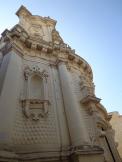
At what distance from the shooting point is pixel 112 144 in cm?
1112

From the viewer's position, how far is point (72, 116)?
9195mm

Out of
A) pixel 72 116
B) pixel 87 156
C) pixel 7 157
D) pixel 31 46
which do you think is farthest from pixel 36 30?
pixel 7 157

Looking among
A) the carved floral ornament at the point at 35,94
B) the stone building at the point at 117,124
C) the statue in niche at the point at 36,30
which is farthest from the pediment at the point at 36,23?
the stone building at the point at 117,124

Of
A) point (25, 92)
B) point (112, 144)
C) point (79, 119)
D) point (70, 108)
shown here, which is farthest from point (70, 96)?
point (112, 144)

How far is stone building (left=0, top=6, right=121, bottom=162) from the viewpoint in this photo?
739 cm

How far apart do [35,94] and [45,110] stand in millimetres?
1848

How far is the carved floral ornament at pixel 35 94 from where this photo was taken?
911 cm

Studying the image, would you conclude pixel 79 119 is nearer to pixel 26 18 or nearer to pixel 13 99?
pixel 13 99

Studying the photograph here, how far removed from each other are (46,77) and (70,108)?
313 cm

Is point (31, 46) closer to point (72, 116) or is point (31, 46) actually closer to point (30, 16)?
point (72, 116)

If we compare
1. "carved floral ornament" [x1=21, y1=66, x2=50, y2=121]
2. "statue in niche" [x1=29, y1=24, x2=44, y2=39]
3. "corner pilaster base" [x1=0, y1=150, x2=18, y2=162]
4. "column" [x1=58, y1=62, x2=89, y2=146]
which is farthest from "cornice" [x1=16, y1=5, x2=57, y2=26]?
"corner pilaster base" [x1=0, y1=150, x2=18, y2=162]

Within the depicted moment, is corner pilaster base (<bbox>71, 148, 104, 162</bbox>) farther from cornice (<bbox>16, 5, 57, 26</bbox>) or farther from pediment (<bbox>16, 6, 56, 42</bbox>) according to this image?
cornice (<bbox>16, 5, 57, 26</bbox>)

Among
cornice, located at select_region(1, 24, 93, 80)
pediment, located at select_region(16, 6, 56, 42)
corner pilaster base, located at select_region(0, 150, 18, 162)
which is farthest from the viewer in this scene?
pediment, located at select_region(16, 6, 56, 42)

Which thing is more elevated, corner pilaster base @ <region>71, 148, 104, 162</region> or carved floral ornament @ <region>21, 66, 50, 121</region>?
carved floral ornament @ <region>21, 66, 50, 121</region>
